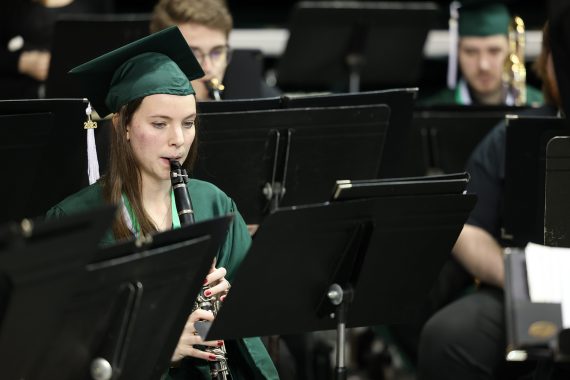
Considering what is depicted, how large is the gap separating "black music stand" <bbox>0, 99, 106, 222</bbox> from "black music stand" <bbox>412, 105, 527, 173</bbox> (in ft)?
4.74

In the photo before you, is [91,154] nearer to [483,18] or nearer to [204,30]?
[204,30]

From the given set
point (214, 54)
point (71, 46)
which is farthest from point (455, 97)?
point (71, 46)

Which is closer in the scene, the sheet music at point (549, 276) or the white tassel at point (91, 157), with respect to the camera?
the sheet music at point (549, 276)

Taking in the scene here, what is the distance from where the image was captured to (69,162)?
9.83ft

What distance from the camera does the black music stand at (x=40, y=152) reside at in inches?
112

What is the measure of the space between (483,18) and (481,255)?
185 cm

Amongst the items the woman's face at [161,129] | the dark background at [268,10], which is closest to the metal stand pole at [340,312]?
the woman's face at [161,129]

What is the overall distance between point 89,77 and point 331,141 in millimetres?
829

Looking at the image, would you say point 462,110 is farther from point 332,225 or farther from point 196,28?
point 332,225

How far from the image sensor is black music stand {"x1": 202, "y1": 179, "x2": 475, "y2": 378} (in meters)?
2.47

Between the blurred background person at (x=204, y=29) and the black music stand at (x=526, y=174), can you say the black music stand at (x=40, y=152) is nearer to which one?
the blurred background person at (x=204, y=29)

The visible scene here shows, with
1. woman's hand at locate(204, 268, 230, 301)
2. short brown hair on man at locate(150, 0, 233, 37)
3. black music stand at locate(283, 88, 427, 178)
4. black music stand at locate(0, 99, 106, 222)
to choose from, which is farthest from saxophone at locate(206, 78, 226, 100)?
woman's hand at locate(204, 268, 230, 301)

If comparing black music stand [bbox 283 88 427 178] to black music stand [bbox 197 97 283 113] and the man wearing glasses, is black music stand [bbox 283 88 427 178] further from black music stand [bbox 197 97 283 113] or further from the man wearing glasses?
the man wearing glasses

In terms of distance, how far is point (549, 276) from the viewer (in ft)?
7.19
